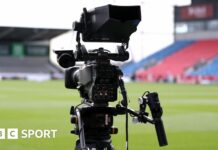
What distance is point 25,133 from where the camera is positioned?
7383 millimetres

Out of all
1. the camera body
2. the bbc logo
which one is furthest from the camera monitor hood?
the bbc logo

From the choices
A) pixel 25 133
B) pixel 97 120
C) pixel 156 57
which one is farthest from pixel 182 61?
pixel 97 120

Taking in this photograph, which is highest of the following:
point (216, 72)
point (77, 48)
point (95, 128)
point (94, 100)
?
point (77, 48)

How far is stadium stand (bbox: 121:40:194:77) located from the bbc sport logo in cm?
3134

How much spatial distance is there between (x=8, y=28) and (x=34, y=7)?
915 inches

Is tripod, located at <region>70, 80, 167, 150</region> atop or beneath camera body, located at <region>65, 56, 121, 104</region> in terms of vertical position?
beneath

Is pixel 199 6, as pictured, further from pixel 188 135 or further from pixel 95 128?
pixel 95 128

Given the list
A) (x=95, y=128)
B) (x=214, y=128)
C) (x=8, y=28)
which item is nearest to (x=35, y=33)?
(x=8, y=28)

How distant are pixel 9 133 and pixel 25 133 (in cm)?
24

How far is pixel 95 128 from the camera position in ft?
10.3

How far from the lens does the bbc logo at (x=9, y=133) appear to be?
23.1ft

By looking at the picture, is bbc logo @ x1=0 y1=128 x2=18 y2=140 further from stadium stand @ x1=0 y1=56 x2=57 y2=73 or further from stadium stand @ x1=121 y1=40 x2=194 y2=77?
stadium stand @ x1=121 y1=40 x2=194 y2=77

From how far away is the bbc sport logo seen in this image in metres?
7.08

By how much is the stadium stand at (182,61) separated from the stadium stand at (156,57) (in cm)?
55
